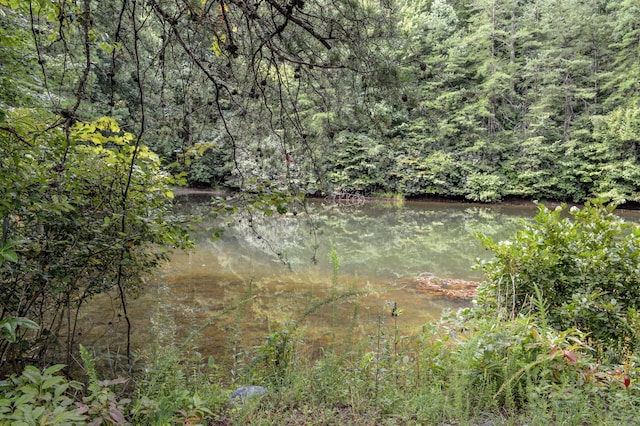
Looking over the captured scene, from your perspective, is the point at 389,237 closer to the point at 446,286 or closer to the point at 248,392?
the point at 446,286

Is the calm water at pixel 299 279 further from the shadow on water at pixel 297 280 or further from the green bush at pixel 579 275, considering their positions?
the green bush at pixel 579 275

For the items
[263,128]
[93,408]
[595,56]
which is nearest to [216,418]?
[93,408]

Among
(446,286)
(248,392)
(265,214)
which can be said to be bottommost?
(446,286)

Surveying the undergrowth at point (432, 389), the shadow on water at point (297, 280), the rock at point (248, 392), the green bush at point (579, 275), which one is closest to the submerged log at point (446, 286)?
the shadow on water at point (297, 280)

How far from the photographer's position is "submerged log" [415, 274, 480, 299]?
694 cm

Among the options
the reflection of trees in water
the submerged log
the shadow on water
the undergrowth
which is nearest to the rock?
the undergrowth

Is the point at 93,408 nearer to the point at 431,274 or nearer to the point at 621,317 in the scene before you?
the point at 621,317

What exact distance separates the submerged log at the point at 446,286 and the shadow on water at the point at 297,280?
0.19 meters

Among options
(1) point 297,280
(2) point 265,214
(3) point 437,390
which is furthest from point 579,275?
(1) point 297,280

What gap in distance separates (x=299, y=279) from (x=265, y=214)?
5115 mm

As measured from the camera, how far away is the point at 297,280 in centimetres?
735

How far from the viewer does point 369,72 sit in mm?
1627

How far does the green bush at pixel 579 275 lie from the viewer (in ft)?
8.96

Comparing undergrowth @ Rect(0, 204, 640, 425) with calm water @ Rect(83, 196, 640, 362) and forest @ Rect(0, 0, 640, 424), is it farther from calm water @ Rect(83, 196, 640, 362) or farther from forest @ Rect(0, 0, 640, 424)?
calm water @ Rect(83, 196, 640, 362)
